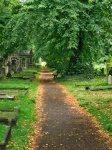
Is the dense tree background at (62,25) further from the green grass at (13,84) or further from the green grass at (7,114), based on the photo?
the green grass at (7,114)

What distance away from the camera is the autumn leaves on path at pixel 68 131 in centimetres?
949

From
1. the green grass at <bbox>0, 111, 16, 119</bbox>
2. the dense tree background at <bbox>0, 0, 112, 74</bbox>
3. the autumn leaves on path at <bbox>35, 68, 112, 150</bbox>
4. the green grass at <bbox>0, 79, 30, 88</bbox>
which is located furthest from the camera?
the dense tree background at <bbox>0, 0, 112, 74</bbox>

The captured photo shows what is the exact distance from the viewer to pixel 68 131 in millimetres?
11234

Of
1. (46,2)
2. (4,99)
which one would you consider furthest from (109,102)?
(46,2)

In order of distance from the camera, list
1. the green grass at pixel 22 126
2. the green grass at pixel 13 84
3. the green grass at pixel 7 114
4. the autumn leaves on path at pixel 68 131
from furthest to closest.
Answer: the green grass at pixel 13 84 → the green grass at pixel 7 114 → the autumn leaves on path at pixel 68 131 → the green grass at pixel 22 126

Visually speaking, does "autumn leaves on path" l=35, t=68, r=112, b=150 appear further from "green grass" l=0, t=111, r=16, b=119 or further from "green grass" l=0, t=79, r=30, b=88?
"green grass" l=0, t=79, r=30, b=88

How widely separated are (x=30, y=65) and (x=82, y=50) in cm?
4593

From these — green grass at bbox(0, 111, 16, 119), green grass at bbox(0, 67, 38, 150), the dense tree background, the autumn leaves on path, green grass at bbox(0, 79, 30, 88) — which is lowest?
the autumn leaves on path

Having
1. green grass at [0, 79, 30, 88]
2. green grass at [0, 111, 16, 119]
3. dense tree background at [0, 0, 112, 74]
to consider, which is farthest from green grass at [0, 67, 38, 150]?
dense tree background at [0, 0, 112, 74]

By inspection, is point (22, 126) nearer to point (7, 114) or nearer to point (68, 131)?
point (7, 114)

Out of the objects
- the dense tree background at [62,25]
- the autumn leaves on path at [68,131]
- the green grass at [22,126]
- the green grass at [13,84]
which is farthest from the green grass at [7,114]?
the dense tree background at [62,25]

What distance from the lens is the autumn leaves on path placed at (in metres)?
9.49

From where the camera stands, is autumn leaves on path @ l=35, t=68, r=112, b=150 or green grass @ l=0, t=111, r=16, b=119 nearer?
autumn leaves on path @ l=35, t=68, r=112, b=150

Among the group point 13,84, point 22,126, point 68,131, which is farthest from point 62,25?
→ point 68,131
